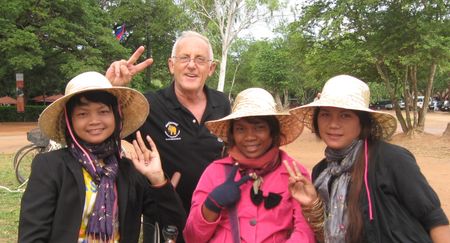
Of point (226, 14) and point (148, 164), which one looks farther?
point (226, 14)

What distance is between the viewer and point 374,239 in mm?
2160

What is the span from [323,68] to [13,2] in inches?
675

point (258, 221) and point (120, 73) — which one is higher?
point (120, 73)

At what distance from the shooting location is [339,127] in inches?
94.3

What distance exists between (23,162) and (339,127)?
8.54m

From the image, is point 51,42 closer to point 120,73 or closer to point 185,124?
point 185,124

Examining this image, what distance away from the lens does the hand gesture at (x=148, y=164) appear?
2.44 metres

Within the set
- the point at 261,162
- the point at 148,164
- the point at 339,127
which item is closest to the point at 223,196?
the point at 261,162

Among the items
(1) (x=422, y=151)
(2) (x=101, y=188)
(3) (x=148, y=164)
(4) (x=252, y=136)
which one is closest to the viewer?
(2) (x=101, y=188)

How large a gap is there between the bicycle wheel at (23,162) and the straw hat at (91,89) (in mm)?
6819

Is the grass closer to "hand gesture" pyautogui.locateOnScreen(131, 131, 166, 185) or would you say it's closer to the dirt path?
"hand gesture" pyautogui.locateOnScreen(131, 131, 166, 185)

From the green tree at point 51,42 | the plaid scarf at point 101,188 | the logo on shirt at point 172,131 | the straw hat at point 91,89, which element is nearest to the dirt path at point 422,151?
the green tree at point 51,42

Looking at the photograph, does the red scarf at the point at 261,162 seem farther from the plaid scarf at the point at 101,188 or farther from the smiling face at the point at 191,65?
the smiling face at the point at 191,65

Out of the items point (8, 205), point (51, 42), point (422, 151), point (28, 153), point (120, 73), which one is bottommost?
point (8, 205)
